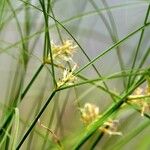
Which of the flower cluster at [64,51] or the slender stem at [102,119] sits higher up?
the flower cluster at [64,51]

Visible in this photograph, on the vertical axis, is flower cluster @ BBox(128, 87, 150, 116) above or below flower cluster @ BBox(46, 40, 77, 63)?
below

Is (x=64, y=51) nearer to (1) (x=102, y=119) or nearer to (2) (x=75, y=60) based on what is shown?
(1) (x=102, y=119)

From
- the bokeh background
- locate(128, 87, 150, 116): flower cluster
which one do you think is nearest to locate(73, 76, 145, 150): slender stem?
locate(128, 87, 150, 116): flower cluster

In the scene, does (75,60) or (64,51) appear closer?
(64,51)

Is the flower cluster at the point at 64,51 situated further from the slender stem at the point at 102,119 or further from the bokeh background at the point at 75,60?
the bokeh background at the point at 75,60

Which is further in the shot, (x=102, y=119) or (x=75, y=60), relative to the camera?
(x=75, y=60)

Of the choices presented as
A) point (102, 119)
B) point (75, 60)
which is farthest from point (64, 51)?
point (75, 60)

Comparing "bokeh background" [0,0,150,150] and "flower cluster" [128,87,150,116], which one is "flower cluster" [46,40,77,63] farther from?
"bokeh background" [0,0,150,150]

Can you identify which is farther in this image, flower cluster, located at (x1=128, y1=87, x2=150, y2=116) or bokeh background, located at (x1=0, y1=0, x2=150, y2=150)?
bokeh background, located at (x1=0, y1=0, x2=150, y2=150)

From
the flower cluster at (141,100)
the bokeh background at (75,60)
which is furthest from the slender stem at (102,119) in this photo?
the bokeh background at (75,60)

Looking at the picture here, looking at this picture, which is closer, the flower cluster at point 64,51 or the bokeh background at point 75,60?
the flower cluster at point 64,51

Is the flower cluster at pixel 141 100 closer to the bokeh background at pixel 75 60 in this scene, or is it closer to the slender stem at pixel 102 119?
the slender stem at pixel 102 119
